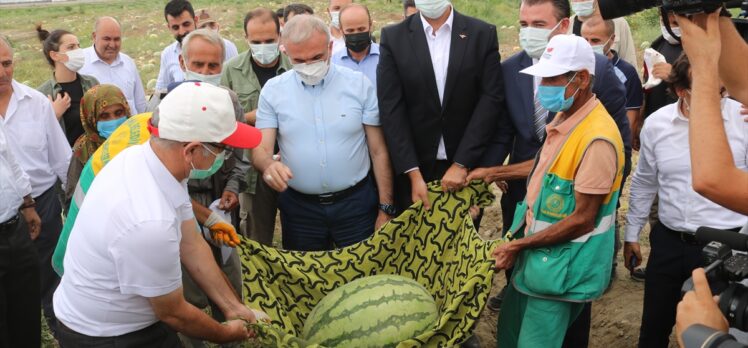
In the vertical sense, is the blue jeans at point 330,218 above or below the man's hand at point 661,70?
below

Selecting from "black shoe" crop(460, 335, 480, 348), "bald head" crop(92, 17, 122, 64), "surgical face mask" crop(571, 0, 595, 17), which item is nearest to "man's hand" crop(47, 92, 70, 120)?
"bald head" crop(92, 17, 122, 64)

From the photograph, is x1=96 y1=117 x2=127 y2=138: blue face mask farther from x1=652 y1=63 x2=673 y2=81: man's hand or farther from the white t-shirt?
x1=652 y1=63 x2=673 y2=81: man's hand

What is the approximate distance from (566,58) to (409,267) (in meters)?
1.50

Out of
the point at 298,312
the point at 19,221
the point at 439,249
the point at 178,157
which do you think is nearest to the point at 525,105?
the point at 439,249

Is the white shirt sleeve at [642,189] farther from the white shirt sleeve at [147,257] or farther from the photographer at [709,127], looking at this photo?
the white shirt sleeve at [147,257]

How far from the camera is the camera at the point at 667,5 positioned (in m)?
2.34

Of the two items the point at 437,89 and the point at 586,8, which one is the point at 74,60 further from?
the point at 586,8

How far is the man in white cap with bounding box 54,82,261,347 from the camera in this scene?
2.76 m

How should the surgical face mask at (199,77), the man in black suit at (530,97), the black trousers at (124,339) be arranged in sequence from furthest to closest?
the surgical face mask at (199,77), the man in black suit at (530,97), the black trousers at (124,339)

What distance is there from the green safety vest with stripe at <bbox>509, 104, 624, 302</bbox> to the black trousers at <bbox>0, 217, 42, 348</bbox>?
3.06 meters

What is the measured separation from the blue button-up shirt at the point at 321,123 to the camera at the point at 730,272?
2483 mm

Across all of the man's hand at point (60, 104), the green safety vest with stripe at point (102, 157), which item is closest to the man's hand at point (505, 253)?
the green safety vest with stripe at point (102, 157)

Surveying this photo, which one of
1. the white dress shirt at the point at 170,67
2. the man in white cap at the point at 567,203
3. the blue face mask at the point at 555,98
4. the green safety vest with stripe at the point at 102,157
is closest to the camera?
the man in white cap at the point at 567,203

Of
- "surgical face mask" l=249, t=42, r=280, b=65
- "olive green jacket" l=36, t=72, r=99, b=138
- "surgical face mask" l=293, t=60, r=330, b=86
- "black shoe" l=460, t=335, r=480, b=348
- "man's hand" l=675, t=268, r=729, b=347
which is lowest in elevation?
"black shoe" l=460, t=335, r=480, b=348
